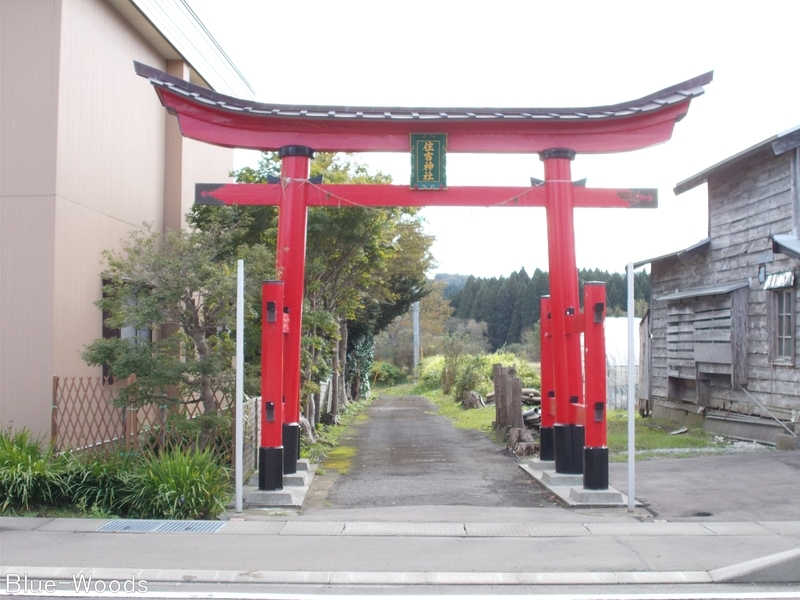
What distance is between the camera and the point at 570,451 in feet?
36.6

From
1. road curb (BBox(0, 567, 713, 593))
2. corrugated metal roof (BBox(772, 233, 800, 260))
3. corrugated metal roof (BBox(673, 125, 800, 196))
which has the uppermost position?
corrugated metal roof (BBox(673, 125, 800, 196))

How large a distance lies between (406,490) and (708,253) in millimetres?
10542

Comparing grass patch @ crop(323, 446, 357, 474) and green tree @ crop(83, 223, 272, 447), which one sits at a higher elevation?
green tree @ crop(83, 223, 272, 447)

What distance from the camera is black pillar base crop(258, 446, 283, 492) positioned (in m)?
9.84

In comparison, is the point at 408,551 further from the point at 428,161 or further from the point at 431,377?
the point at 431,377

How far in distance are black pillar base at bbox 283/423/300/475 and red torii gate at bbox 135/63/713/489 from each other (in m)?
0.01

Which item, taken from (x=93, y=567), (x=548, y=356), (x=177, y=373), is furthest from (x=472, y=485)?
(x=93, y=567)

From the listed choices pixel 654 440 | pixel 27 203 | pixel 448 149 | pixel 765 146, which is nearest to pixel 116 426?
pixel 27 203

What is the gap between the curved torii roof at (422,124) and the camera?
1088cm

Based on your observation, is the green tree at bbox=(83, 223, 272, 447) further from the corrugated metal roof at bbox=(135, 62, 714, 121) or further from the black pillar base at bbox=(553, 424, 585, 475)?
the black pillar base at bbox=(553, 424, 585, 475)

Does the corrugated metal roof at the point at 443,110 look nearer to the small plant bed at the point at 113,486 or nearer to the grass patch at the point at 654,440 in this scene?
the small plant bed at the point at 113,486

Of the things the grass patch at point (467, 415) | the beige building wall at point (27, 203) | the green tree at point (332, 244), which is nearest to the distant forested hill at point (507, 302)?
the grass patch at point (467, 415)

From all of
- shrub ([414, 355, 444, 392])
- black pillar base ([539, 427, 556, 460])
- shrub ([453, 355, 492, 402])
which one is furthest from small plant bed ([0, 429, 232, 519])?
shrub ([414, 355, 444, 392])

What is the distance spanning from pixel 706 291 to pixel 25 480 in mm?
13833
